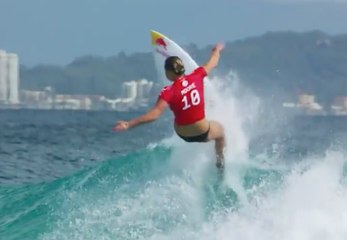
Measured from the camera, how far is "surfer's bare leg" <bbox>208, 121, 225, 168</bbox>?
973cm

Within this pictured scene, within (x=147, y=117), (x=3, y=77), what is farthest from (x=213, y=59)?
(x=3, y=77)

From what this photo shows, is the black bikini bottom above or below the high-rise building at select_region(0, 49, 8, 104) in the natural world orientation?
above

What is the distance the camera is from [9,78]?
100 meters

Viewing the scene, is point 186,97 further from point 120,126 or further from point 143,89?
point 143,89

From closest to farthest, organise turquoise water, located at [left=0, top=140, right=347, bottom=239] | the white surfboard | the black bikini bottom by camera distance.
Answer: turquoise water, located at [left=0, top=140, right=347, bottom=239] → the black bikini bottom → the white surfboard

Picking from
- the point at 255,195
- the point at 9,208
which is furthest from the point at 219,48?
the point at 9,208

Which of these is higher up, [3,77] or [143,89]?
[143,89]

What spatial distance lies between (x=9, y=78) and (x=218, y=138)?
304 feet

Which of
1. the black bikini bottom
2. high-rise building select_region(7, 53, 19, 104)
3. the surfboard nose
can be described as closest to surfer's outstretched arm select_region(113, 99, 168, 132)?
the black bikini bottom

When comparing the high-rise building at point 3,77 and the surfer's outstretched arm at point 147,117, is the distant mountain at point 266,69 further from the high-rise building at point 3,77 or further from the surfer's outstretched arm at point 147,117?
the surfer's outstretched arm at point 147,117

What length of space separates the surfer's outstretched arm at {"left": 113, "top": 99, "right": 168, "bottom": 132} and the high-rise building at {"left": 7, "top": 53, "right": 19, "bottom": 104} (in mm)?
91814

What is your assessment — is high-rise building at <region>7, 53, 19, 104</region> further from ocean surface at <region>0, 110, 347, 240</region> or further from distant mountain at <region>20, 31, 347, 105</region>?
ocean surface at <region>0, 110, 347, 240</region>

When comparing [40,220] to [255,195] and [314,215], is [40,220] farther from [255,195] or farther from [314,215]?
[314,215]

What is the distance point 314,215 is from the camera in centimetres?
892
